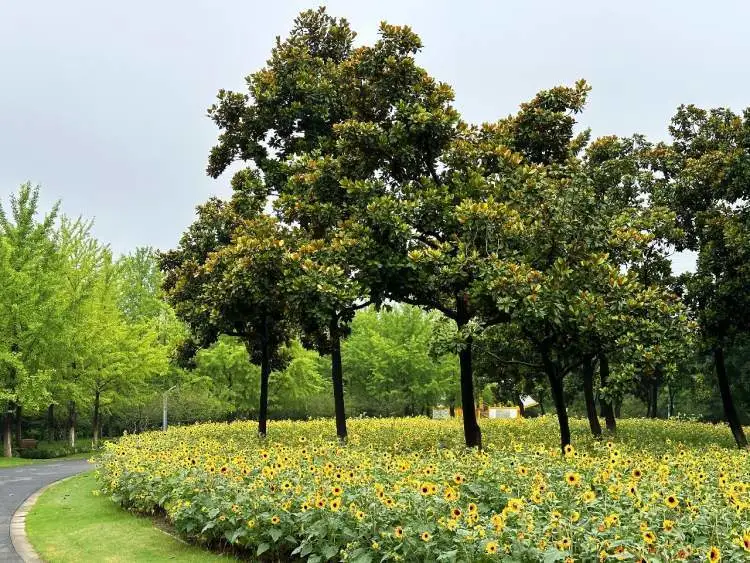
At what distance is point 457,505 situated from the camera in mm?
5621

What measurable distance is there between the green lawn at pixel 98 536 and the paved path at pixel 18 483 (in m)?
0.32

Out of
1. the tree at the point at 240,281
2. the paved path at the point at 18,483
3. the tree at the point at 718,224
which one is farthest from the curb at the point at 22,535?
the tree at the point at 718,224

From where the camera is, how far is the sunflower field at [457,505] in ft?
14.7

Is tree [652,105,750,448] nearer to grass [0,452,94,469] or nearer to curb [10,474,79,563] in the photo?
curb [10,474,79,563]

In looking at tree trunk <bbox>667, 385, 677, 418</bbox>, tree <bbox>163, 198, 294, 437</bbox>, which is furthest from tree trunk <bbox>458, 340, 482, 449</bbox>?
tree trunk <bbox>667, 385, 677, 418</bbox>

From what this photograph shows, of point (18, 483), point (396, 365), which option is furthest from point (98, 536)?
point (396, 365)

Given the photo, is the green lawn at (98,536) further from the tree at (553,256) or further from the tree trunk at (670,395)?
the tree trunk at (670,395)

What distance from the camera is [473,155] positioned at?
1191 cm

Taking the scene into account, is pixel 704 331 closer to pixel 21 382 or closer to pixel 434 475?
pixel 434 475

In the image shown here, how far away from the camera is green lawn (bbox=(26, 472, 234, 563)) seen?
736 cm

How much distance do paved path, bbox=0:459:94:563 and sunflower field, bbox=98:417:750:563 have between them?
1787mm

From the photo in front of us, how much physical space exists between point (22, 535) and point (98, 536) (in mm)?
1416

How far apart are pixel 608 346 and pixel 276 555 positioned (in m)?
6.15

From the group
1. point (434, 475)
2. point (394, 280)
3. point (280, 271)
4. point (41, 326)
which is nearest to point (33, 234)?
point (41, 326)
